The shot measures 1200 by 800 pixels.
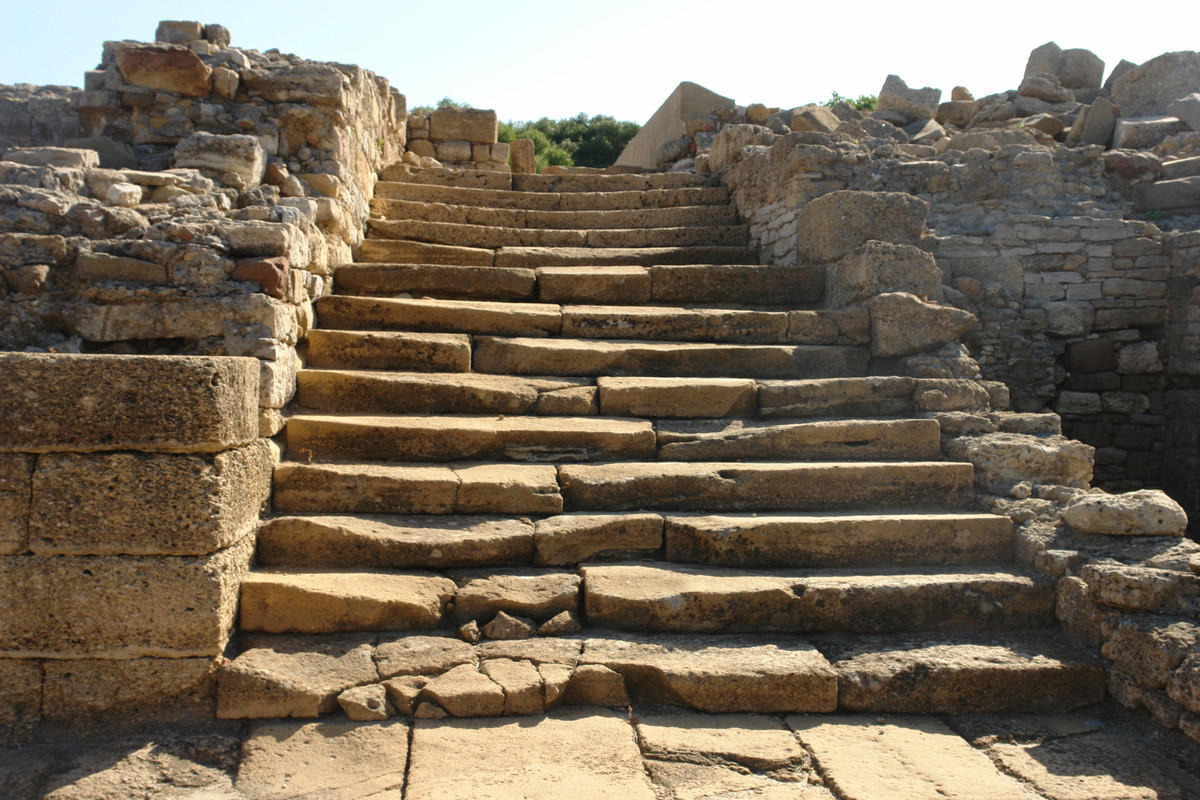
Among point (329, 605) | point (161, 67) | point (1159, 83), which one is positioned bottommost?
point (329, 605)

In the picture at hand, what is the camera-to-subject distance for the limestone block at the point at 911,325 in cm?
464

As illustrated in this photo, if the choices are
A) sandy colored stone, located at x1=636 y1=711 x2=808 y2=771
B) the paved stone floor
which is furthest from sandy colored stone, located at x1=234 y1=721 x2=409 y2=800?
sandy colored stone, located at x1=636 y1=711 x2=808 y2=771

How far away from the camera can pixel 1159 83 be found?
9.05m

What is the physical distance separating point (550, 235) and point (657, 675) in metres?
4.21

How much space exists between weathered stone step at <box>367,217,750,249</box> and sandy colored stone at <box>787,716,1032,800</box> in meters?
4.31

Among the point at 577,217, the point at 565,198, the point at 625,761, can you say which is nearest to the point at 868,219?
the point at 577,217

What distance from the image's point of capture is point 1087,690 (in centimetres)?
297

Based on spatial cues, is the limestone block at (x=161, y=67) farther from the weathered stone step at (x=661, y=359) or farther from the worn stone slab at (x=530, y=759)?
the worn stone slab at (x=530, y=759)

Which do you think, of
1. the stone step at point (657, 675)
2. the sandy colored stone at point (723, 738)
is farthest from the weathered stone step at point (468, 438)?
the sandy colored stone at point (723, 738)

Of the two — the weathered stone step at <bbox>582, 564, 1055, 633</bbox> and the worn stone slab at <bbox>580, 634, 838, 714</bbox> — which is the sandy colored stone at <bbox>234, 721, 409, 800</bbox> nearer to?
the worn stone slab at <bbox>580, 634, 838, 714</bbox>

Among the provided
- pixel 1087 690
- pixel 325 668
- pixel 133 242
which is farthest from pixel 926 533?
pixel 133 242

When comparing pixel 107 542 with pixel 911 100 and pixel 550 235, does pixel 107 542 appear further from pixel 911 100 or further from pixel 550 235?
pixel 911 100

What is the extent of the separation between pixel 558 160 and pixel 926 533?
458 inches

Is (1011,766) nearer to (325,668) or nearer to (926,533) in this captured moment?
(926,533)
